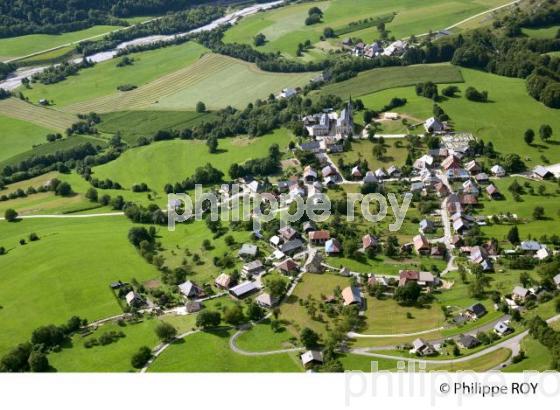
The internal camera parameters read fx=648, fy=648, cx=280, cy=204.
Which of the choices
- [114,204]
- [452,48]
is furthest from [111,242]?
[452,48]

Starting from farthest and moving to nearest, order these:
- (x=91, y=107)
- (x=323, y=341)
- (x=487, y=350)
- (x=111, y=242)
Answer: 1. (x=91, y=107)
2. (x=111, y=242)
3. (x=323, y=341)
4. (x=487, y=350)

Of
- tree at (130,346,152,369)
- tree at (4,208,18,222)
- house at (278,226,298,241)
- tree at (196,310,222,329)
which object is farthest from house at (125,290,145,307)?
tree at (4,208,18,222)

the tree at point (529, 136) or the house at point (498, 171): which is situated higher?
the tree at point (529, 136)

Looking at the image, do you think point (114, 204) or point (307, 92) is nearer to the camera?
point (114, 204)

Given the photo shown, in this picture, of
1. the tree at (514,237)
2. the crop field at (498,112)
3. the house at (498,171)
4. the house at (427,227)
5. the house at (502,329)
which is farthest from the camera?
the crop field at (498,112)

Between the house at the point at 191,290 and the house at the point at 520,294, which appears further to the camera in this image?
the house at the point at 191,290

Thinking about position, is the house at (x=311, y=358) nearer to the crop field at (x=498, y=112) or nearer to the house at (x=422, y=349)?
the house at (x=422, y=349)

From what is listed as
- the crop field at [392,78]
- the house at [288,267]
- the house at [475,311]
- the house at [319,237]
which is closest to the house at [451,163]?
the house at [319,237]

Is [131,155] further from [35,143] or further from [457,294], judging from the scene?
[457,294]
